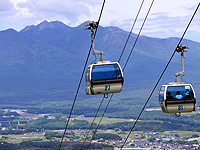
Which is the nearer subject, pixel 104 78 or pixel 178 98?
pixel 178 98

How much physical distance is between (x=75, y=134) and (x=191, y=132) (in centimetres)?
3145

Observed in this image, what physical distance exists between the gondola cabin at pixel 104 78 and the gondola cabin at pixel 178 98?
1447mm

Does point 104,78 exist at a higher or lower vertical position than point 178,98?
higher

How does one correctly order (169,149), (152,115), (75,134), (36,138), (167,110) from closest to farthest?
1. (167,110)
2. (169,149)
3. (36,138)
4. (75,134)
5. (152,115)

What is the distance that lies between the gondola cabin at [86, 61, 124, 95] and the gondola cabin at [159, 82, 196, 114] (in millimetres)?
1447

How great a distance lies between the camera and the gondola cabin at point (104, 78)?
1614 cm

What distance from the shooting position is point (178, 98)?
1611 centimetres

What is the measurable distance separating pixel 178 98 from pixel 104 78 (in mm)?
2313

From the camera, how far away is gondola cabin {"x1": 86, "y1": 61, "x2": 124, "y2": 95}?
16141 mm

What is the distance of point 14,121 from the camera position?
19212 cm

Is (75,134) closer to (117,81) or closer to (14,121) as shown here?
(14,121)

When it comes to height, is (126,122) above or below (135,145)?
above

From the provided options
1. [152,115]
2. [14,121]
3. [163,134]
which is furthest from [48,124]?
[163,134]

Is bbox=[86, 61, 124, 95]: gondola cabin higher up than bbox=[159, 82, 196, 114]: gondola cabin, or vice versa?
bbox=[86, 61, 124, 95]: gondola cabin
